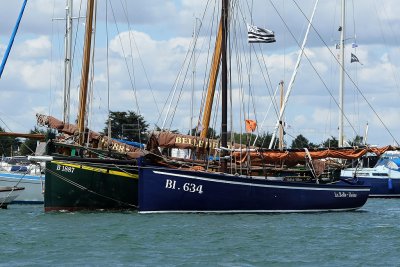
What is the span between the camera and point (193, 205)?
46.9 m

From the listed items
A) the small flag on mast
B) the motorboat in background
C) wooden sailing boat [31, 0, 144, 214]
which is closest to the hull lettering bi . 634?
wooden sailing boat [31, 0, 144, 214]

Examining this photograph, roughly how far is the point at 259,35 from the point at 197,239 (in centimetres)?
1896

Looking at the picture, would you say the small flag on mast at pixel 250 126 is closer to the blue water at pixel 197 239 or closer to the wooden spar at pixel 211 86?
the wooden spar at pixel 211 86

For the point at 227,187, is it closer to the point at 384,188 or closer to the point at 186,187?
the point at 186,187

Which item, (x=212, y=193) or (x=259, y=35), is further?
(x=259, y=35)

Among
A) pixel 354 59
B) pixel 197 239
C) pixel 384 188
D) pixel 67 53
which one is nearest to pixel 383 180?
pixel 384 188

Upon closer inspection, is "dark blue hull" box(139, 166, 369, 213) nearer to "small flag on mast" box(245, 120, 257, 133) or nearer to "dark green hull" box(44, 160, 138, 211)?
"dark green hull" box(44, 160, 138, 211)

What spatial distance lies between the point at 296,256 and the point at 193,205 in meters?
13.1

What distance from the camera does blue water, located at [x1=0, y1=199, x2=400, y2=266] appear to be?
32.9 m

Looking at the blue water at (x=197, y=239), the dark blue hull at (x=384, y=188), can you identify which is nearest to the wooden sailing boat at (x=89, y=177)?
the blue water at (x=197, y=239)

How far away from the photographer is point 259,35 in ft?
180

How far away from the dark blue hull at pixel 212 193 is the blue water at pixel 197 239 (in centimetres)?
60

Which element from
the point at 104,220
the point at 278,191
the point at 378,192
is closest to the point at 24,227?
the point at 104,220

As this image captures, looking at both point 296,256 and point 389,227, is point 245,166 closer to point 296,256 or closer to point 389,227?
point 389,227
